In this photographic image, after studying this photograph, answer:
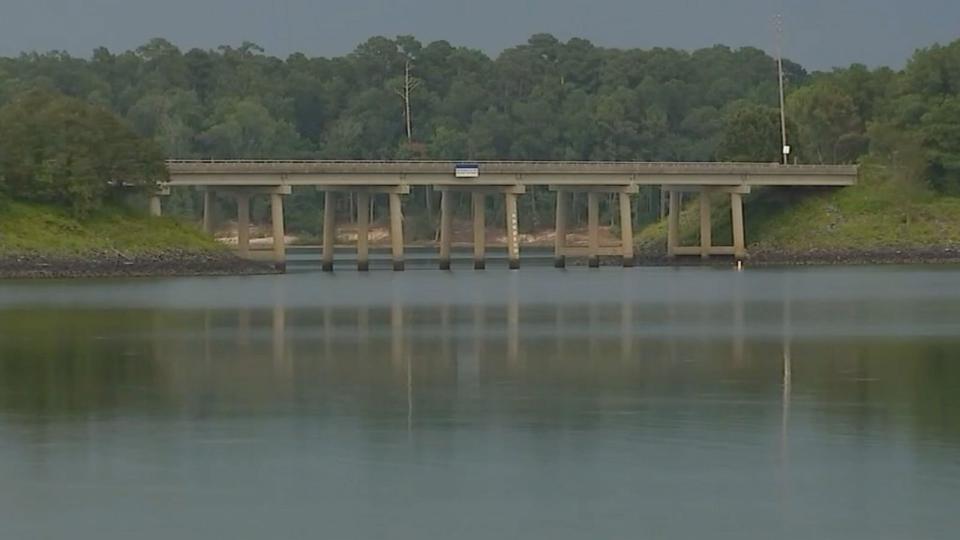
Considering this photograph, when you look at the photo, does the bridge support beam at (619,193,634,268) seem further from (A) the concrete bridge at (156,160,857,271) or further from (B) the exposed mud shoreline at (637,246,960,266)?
(B) the exposed mud shoreline at (637,246,960,266)

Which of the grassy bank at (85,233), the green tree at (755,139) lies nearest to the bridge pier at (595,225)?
the green tree at (755,139)

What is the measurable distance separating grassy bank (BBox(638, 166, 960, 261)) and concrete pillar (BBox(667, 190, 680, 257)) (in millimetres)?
→ 5305

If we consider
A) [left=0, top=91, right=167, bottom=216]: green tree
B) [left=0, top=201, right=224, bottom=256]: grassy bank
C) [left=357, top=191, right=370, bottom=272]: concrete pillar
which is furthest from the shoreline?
[left=357, top=191, right=370, bottom=272]: concrete pillar

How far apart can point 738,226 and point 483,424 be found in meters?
103

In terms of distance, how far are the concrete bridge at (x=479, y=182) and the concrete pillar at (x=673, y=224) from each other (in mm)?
143

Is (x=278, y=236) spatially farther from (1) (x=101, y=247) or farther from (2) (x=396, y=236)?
(1) (x=101, y=247)

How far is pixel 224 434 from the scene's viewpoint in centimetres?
4325

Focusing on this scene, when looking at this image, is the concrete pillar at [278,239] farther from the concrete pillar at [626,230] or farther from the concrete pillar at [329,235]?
the concrete pillar at [626,230]

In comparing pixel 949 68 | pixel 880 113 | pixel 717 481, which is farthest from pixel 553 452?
pixel 880 113

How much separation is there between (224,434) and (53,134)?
86.2m

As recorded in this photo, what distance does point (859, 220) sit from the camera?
5704 inches

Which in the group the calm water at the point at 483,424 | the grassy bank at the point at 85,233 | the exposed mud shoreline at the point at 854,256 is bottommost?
the calm water at the point at 483,424

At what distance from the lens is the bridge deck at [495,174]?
13275cm

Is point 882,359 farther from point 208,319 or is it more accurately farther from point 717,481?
point 208,319
